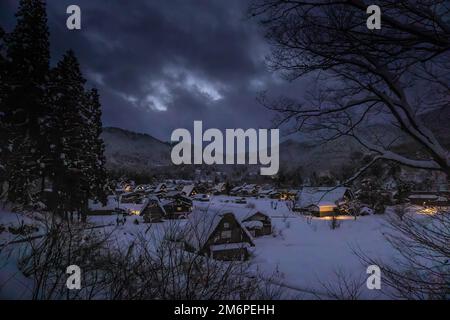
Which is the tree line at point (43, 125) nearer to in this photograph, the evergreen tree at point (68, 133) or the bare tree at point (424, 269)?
the evergreen tree at point (68, 133)

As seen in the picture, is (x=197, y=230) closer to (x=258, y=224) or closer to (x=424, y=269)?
(x=424, y=269)

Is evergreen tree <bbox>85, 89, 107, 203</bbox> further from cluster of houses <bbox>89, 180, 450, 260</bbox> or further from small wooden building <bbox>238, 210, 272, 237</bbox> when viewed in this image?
small wooden building <bbox>238, 210, 272, 237</bbox>

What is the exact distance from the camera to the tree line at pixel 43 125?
Answer: 9.70 meters

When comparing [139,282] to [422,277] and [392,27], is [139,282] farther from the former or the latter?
[392,27]

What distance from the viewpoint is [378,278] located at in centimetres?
322

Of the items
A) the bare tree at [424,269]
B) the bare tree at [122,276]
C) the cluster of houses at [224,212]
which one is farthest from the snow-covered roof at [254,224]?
the bare tree at [122,276]

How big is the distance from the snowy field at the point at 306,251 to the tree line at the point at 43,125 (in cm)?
105

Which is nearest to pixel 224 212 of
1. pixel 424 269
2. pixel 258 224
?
pixel 258 224

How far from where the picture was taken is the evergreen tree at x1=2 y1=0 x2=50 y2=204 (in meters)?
9.96

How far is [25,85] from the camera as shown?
1145 centimetres

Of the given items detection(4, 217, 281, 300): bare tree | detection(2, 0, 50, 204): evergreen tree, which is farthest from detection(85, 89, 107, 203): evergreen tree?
detection(4, 217, 281, 300): bare tree

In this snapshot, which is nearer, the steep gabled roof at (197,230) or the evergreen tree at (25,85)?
the steep gabled roof at (197,230)

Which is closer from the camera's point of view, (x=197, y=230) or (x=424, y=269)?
(x=424, y=269)

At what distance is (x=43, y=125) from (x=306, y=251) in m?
21.9
